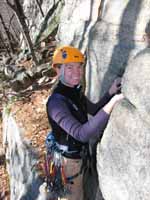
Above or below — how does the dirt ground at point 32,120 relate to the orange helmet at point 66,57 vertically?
below

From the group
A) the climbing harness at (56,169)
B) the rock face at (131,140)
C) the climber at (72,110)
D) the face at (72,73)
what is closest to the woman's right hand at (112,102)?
the climber at (72,110)

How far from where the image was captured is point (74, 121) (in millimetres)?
4055

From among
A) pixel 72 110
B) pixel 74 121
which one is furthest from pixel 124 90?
pixel 72 110

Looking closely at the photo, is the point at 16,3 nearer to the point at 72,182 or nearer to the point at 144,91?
the point at 72,182

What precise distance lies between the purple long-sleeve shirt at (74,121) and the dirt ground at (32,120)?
108 inches

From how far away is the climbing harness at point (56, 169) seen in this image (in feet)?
15.5

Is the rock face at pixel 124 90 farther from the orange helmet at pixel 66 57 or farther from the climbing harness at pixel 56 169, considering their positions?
the orange helmet at pixel 66 57

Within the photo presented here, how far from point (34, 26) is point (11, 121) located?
761cm

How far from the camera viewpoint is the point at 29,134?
7641 millimetres

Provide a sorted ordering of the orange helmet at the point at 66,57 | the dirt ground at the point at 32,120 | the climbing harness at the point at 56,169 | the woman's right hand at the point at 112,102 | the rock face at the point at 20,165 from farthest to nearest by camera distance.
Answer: the dirt ground at the point at 32,120 → the rock face at the point at 20,165 → the climbing harness at the point at 56,169 → the orange helmet at the point at 66,57 → the woman's right hand at the point at 112,102

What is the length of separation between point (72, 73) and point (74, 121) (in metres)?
0.56

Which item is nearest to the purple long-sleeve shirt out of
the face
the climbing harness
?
the face

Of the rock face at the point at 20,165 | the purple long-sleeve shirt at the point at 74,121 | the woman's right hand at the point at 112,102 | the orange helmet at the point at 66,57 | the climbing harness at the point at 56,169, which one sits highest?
the orange helmet at the point at 66,57

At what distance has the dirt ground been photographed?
750 centimetres
